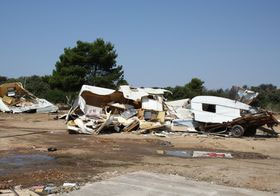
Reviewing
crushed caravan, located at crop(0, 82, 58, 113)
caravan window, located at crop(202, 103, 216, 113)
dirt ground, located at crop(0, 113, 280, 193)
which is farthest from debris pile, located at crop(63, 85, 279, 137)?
crushed caravan, located at crop(0, 82, 58, 113)

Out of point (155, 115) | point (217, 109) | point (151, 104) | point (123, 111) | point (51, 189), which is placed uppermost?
point (151, 104)

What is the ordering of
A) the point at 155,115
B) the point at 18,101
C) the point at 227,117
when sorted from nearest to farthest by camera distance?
the point at 227,117, the point at 155,115, the point at 18,101

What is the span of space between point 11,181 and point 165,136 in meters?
12.6

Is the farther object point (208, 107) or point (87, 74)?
point (87, 74)

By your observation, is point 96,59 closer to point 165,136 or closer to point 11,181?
point 165,136

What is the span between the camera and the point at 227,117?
22422 mm

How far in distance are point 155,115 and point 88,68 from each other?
94.4ft

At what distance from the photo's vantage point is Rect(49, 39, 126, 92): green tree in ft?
164

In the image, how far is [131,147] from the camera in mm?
17078

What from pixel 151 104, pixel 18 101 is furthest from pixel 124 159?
pixel 18 101

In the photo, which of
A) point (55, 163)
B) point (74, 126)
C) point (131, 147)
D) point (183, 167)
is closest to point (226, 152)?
point (131, 147)

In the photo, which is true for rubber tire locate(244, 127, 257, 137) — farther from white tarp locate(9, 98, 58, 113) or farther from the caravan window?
white tarp locate(9, 98, 58, 113)

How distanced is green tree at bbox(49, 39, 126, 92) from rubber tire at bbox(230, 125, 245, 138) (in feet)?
97.2

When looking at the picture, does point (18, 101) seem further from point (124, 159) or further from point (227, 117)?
point (124, 159)
